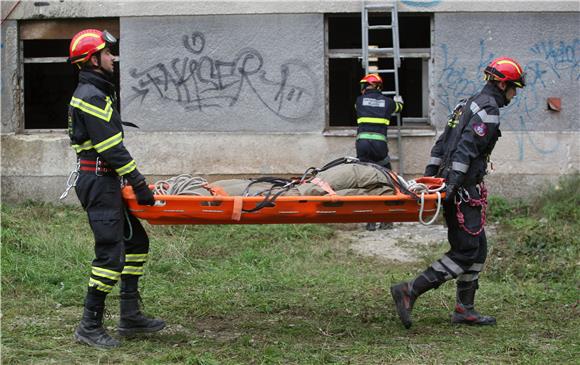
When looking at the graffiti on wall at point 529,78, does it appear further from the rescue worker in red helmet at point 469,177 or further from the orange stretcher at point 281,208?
the orange stretcher at point 281,208

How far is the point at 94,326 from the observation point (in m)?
5.79

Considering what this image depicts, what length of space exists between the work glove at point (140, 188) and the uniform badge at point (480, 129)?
2.36m

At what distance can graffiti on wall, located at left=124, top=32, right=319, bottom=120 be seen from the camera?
11.4m

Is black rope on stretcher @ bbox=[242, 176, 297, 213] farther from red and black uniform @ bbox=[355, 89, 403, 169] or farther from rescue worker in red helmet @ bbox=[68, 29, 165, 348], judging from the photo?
red and black uniform @ bbox=[355, 89, 403, 169]

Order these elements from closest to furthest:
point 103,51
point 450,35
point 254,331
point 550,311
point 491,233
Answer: point 103,51 → point 254,331 → point 550,311 → point 491,233 → point 450,35

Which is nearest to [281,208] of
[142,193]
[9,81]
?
[142,193]

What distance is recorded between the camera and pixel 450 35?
11305 millimetres

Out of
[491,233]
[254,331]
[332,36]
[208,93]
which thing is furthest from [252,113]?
[254,331]

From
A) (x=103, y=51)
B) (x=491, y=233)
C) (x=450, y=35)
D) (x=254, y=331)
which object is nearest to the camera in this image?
(x=103, y=51)

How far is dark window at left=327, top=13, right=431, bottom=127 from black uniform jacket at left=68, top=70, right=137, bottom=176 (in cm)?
622

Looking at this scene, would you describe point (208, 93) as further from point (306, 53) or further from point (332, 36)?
point (332, 36)

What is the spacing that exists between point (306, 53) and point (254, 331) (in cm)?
A: 585

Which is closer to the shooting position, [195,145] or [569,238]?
[569,238]

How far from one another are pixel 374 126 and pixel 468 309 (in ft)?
14.7
